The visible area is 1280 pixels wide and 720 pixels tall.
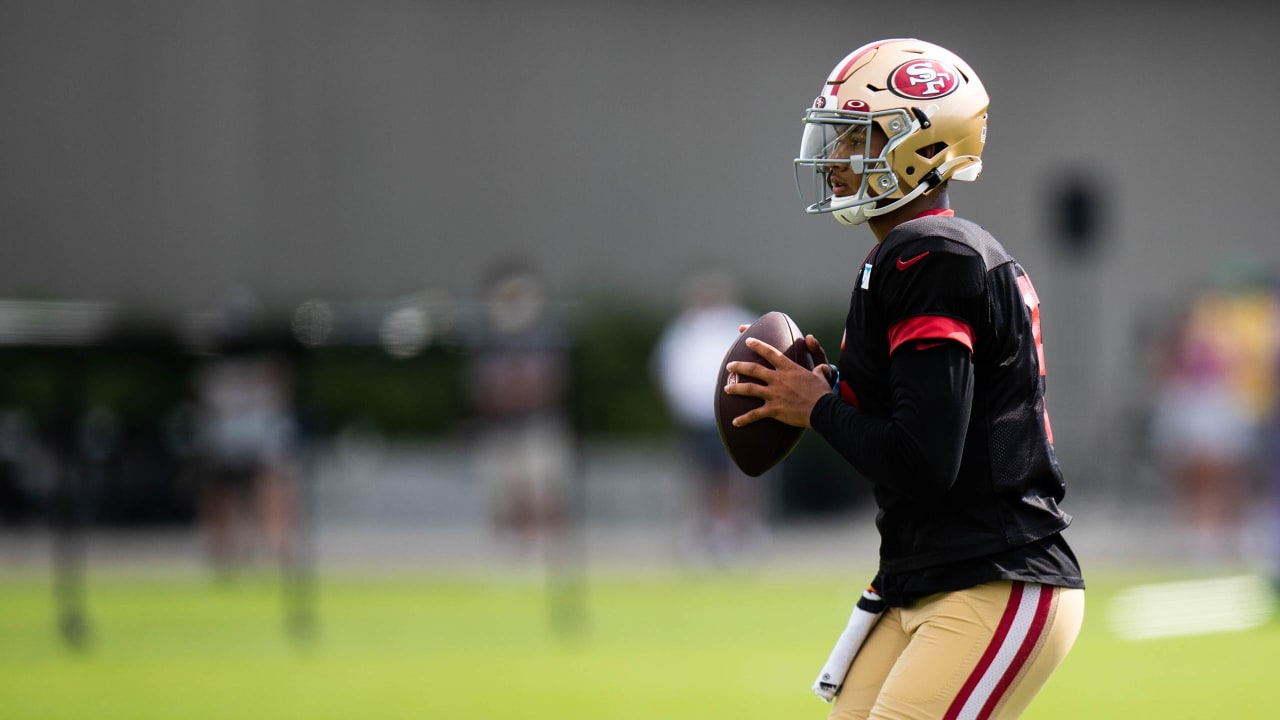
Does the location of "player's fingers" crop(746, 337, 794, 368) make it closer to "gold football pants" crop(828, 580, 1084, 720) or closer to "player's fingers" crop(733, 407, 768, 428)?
"player's fingers" crop(733, 407, 768, 428)

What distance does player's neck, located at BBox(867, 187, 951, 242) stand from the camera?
13.0 feet

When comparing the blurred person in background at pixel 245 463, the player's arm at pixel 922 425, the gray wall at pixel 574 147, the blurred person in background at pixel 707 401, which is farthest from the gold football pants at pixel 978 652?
the gray wall at pixel 574 147

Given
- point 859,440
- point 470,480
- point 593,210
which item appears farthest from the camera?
point 593,210

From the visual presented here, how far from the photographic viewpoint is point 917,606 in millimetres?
3740

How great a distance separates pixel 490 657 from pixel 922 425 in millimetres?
5928

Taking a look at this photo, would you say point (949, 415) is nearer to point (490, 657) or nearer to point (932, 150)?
point (932, 150)

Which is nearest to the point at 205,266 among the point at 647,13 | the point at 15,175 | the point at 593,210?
the point at 15,175

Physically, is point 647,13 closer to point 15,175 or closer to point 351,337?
point 15,175

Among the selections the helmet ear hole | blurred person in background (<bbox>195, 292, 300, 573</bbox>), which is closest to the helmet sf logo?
the helmet ear hole

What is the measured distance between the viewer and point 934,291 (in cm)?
347

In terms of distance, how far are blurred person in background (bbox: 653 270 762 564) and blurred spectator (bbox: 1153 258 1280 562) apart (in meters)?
4.06

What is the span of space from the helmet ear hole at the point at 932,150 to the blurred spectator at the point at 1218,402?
10626 mm

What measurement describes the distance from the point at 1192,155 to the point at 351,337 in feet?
49.7

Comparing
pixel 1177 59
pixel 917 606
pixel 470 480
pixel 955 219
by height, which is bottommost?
pixel 470 480
